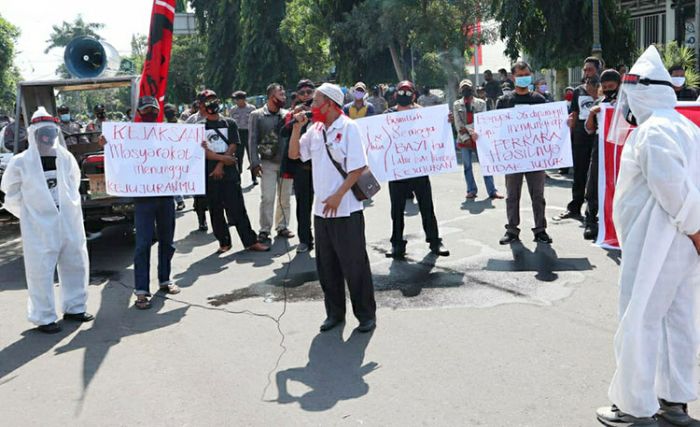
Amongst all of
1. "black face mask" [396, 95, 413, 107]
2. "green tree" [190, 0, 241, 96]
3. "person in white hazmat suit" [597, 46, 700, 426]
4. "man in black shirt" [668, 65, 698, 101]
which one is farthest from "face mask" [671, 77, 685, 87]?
"green tree" [190, 0, 241, 96]

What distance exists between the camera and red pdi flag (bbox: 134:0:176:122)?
353 inches

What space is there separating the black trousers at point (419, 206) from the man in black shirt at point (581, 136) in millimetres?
2380

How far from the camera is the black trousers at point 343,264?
237 inches

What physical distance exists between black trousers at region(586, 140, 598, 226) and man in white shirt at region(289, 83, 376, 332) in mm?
3963

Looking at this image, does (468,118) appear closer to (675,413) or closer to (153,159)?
→ (153,159)

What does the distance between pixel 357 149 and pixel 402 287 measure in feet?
6.29

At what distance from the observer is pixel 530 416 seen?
4.32 meters

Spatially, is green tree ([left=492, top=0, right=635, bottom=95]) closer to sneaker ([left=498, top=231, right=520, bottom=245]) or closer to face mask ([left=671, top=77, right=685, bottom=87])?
face mask ([left=671, top=77, right=685, bottom=87])

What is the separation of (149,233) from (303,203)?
2466mm

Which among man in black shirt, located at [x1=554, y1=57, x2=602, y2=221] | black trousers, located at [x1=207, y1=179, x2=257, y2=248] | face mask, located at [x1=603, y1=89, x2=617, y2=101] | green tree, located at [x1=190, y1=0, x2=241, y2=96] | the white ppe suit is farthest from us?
green tree, located at [x1=190, y1=0, x2=241, y2=96]

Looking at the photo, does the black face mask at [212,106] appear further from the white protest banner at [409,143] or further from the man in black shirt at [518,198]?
the man in black shirt at [518,198]

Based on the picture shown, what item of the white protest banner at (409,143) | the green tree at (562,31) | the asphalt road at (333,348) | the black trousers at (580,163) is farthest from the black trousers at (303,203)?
the green tree at (562,31)

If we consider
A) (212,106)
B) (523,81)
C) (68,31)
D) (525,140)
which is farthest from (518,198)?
(68,31)

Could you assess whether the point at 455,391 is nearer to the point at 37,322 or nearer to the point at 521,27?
the point at 37,322
